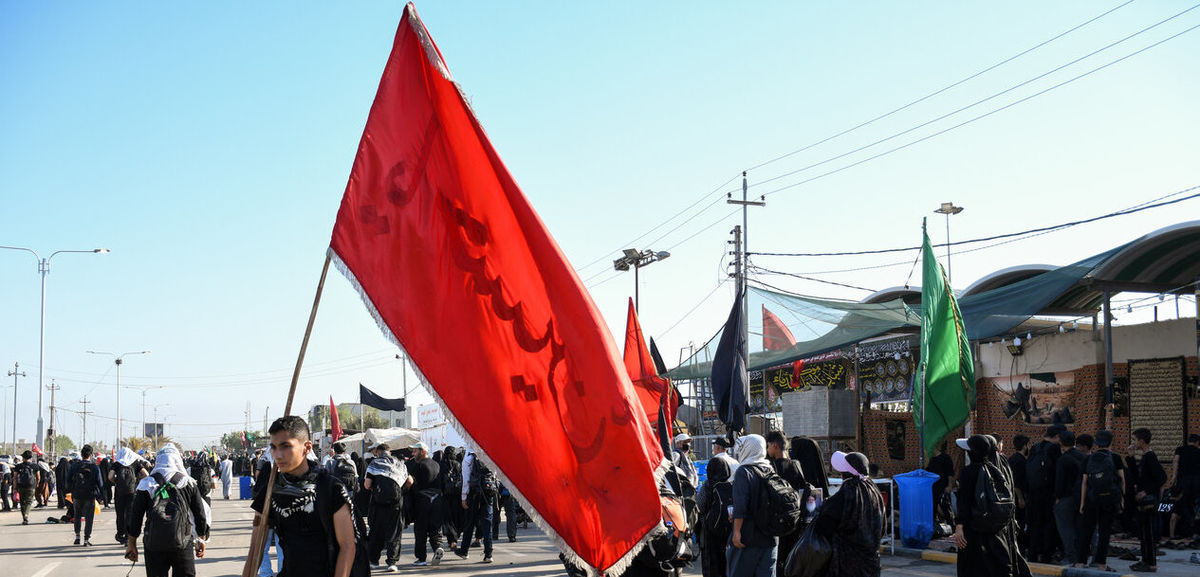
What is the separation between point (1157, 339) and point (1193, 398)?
1229 millimetres

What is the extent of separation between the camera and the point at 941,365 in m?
13.9

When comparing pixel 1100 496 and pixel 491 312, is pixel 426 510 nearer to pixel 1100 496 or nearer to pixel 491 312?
pixel 1100 496

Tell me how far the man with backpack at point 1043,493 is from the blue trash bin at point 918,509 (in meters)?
1.55

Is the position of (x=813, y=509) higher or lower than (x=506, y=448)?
lower

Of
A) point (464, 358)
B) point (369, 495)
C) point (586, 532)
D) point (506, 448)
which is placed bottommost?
point (369, 495)

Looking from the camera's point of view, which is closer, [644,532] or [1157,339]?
[644,532]

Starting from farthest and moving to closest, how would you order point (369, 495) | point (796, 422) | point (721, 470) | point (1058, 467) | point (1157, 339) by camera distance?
point (796, 422), point (1157, 339), point (369, 495), point (1058, 467), point (721, 470)

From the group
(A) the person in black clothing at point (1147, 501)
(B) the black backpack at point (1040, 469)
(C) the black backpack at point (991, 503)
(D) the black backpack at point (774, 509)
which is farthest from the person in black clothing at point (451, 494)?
(A) the person in black clothing at point (1147, 501)

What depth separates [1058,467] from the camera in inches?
491

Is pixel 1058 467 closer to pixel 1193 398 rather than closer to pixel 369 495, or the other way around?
pixel 1193 398

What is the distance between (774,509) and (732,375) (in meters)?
9.38

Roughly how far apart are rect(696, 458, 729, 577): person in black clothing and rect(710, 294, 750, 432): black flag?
22.6ft

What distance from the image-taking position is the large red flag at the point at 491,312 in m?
4.51

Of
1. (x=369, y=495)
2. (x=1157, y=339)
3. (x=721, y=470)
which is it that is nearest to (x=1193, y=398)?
(x=1157, y=339)
